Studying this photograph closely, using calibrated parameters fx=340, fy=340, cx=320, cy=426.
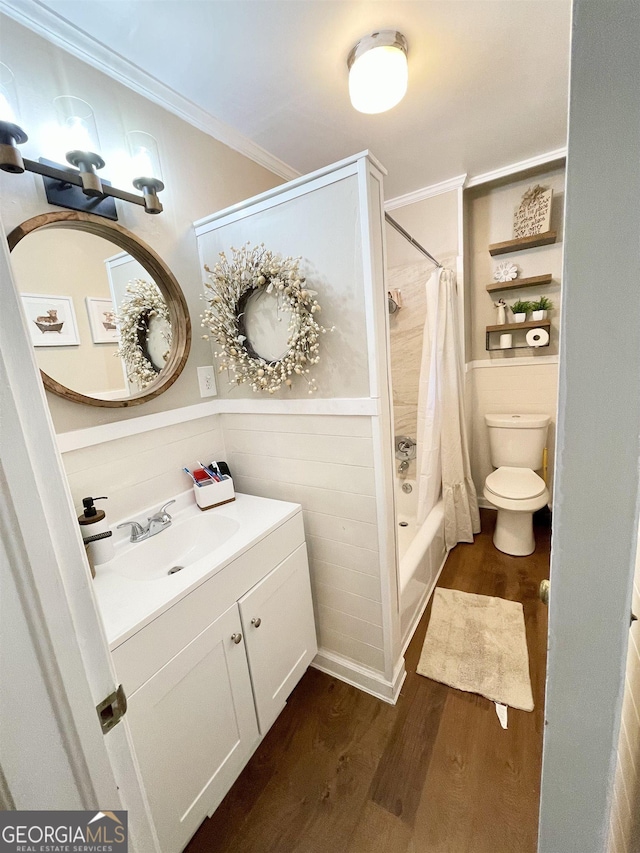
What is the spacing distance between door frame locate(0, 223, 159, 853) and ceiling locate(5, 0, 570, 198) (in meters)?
1.31

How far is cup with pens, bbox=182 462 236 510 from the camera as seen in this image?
1.44 meters

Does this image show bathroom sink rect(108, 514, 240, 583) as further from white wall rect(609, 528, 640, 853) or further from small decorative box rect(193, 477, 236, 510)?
white wall rect(609, 528, 640, 853)

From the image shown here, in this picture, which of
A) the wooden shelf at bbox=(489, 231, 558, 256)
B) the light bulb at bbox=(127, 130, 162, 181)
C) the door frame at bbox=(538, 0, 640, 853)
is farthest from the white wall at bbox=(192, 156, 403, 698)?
the wooden shelf at bbox=(489, 231, 558, 256)

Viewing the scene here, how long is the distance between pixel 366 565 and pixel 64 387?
4.12 ft

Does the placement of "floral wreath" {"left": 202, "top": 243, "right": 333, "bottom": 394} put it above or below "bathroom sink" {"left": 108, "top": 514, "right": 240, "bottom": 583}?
above

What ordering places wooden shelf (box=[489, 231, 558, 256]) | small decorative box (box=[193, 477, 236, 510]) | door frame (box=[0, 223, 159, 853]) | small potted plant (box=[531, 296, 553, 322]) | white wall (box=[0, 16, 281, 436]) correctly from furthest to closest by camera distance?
small potted plant (box=[531, 296, 553, 322]), wooden shelf (box=[489, 231, 558, 256]), small decorative box (box=[193, 477, 236, 510]), white wall (box=[0, 16, 281, 436]), door frame (box=[0, 223, 159, 853])

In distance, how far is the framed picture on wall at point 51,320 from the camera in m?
1.04

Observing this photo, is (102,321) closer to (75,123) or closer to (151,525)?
(75,123)

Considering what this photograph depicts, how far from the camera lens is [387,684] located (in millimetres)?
1433

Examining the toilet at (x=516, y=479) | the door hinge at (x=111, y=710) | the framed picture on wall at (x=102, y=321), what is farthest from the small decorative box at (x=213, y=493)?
the toilet at (x=516, y=479)

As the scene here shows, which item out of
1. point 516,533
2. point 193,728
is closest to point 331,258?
point 193,728

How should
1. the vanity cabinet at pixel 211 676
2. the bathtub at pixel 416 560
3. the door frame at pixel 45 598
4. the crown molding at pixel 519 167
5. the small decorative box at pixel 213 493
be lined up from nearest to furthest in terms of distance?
the door frame at pixel 45 598 → the vanity cabinet at pixel 211 676 → the small decorative box at pixel 213 493 → the bathtub at pixel 416 560 → the crown molding at pixel 519 167

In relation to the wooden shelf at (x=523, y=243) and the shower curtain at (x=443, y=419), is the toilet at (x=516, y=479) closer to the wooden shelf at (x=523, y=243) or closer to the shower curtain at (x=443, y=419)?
the shower curtain at (x=443, y=419)

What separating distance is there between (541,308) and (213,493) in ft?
7.98
